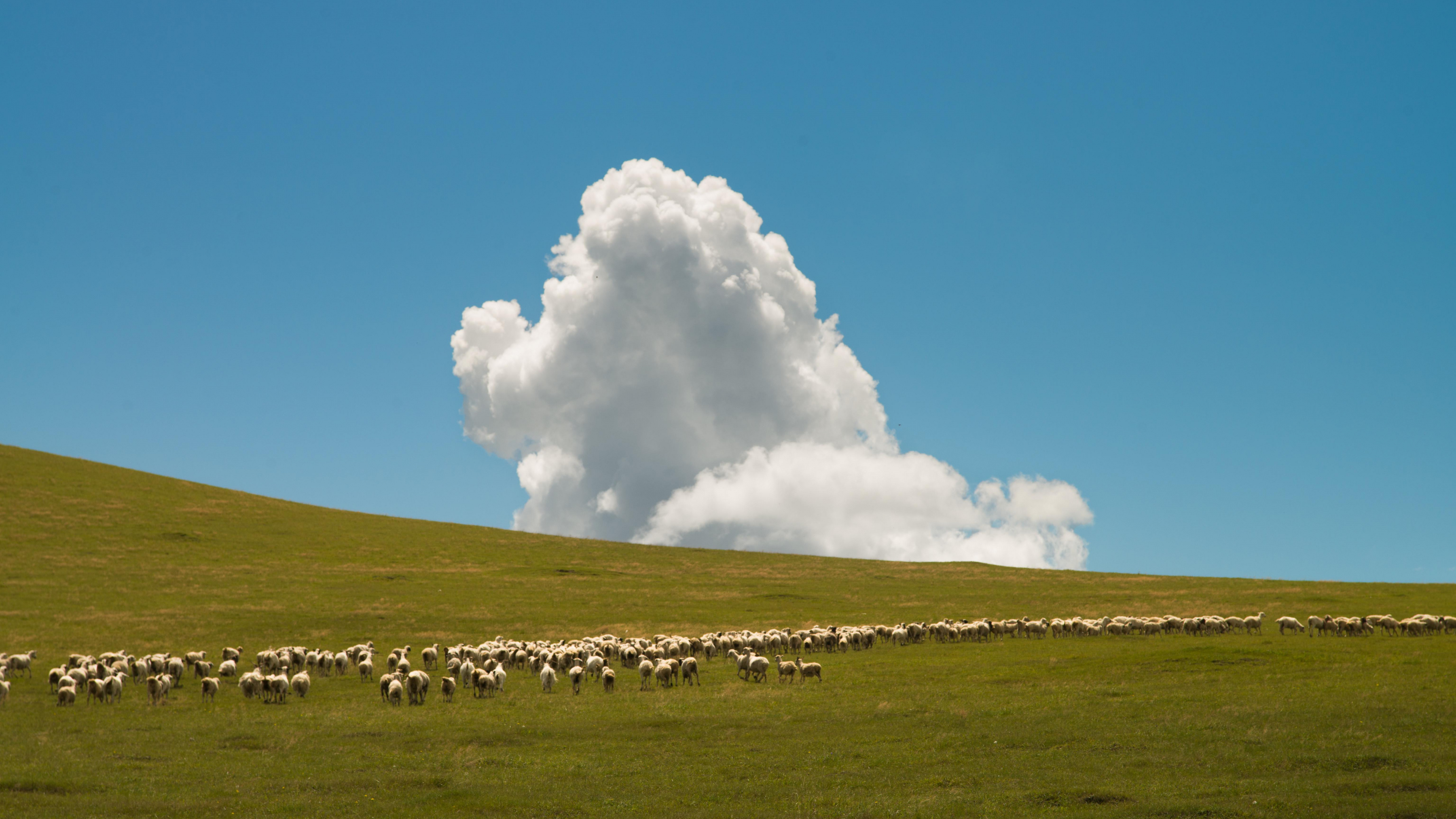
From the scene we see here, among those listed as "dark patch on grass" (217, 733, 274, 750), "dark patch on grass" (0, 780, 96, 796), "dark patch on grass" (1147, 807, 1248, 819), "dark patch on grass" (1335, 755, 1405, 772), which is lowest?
"dark patch on grass" (217, 733, 274, 750)

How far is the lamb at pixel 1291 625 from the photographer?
51.1 meters

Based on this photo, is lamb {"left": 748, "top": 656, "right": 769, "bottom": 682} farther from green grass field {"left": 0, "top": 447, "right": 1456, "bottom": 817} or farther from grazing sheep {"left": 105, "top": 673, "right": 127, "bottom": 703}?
grazing sheep {"left": 105, "top": 673, "right": 127, "bottom": 703}

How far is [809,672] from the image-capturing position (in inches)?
1426

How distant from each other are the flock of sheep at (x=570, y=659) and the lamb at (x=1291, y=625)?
78 millimetres

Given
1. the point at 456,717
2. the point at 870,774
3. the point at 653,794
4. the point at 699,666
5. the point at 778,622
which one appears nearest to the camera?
the point at 653,794

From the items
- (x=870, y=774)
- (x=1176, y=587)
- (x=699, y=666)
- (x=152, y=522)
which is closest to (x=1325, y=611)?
(x=1176, y=587)

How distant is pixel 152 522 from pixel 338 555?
1782cm

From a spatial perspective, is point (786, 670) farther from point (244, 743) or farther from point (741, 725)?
point (244, 743)

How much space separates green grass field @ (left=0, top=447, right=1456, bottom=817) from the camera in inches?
720

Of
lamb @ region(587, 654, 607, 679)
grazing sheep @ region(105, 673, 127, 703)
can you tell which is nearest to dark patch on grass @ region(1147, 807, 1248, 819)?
lamb @ region(587, 654, 607, 679)

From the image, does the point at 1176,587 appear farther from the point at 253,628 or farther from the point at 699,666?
the point at 253,628

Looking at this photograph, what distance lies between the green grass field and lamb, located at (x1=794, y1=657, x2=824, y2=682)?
1.16 m

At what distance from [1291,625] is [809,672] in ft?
107

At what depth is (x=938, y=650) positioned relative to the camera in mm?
45500
